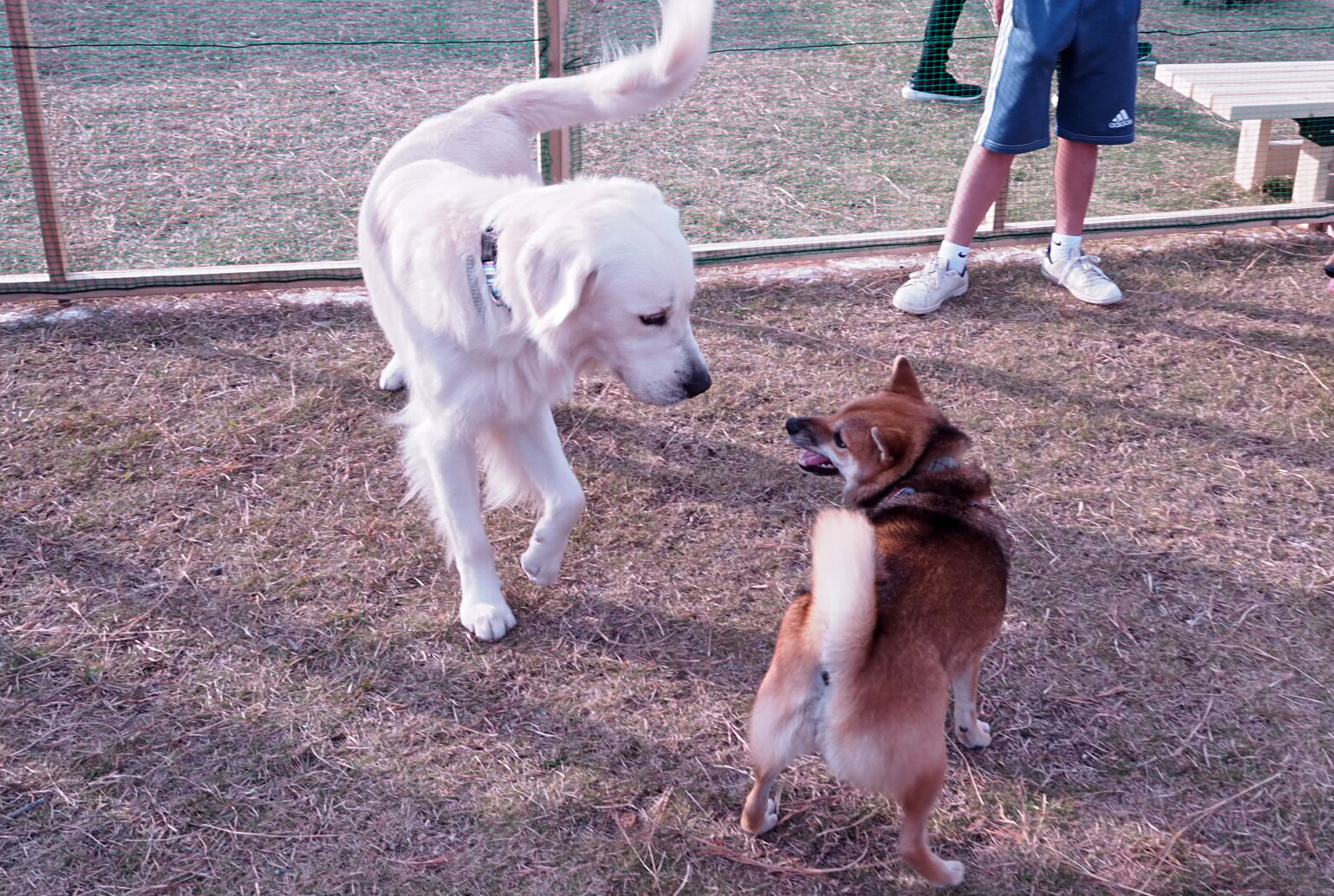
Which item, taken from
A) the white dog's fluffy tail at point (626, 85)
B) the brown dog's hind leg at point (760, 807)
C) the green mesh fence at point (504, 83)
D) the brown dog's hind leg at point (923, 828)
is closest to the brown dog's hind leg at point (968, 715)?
the brown dog's hind leg at point (923, 828)

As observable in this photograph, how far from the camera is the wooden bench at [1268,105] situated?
15.8ft

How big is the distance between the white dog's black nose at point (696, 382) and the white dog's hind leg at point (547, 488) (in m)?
0.46

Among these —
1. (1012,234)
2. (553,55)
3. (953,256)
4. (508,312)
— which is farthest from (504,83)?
(508,312)

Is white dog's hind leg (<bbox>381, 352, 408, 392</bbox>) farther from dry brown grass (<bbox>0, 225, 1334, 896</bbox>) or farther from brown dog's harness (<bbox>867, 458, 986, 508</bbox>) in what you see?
brown dog's harness (<bbox>867, 458, 986, 508</bbox>)

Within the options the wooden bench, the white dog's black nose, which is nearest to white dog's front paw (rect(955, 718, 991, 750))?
the white dog's black nose

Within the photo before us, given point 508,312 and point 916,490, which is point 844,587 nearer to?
point 916,490

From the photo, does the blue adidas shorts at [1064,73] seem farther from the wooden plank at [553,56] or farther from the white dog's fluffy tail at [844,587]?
the white dog's fluffy tail at [844,587]

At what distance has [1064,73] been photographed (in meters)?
4.03

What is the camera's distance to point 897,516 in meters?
2.19

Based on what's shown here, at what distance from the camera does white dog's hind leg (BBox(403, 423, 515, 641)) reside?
104 inches

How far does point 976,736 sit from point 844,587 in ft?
2.65

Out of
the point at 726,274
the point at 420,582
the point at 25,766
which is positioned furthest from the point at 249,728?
the point at 726,274

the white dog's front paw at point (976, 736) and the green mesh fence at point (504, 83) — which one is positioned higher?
the green mesh fence at point (504, 83)

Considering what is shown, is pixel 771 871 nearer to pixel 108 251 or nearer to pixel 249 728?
pixel 249 728
